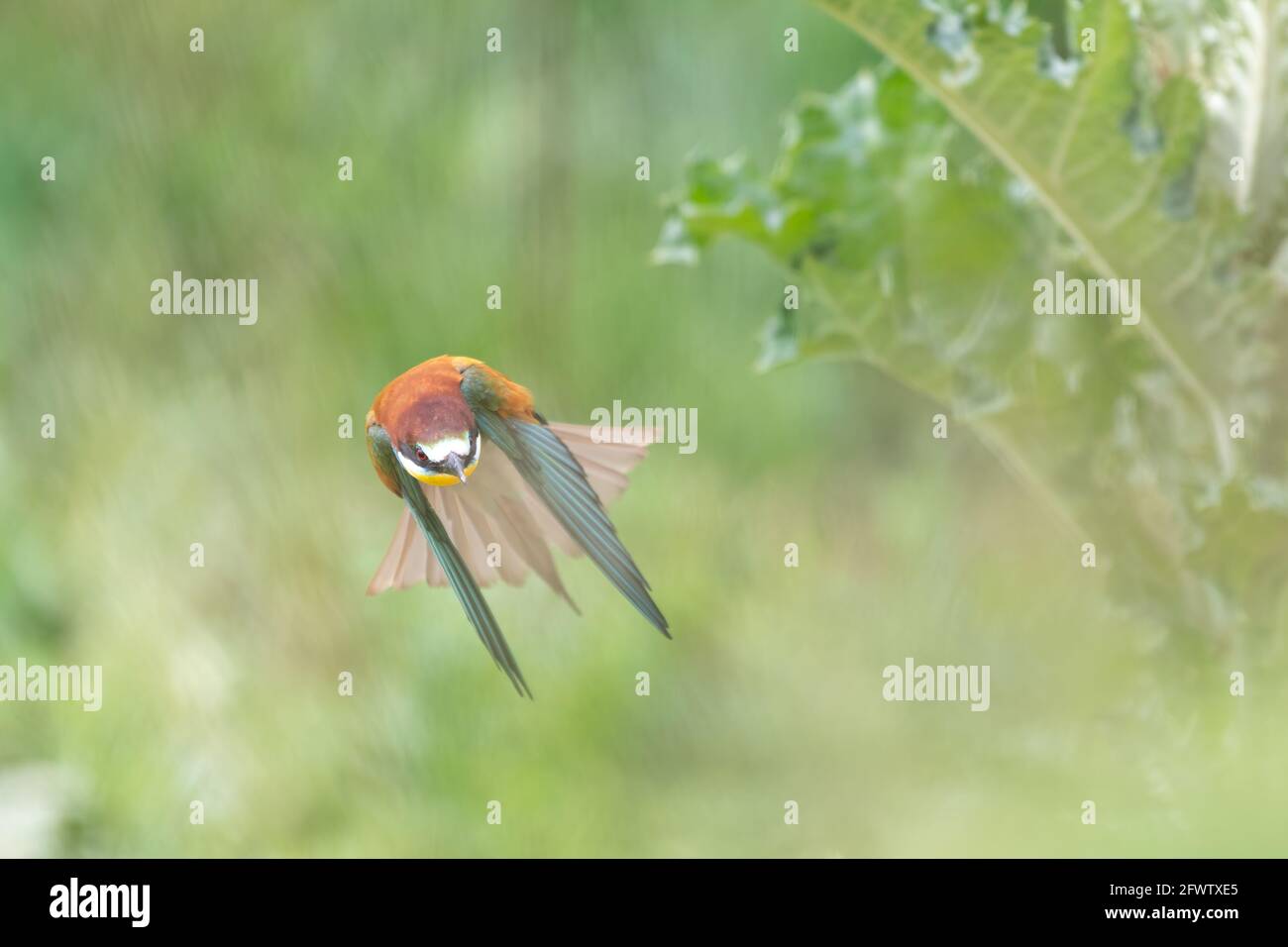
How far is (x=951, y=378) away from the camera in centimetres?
55

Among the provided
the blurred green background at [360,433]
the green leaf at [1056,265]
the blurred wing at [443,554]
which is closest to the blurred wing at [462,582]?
the blurred wing at [443,554]

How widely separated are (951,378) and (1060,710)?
141 millimetres

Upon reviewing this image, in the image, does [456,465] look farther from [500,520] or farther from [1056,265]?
[1056,265]

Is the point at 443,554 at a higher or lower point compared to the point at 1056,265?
lower

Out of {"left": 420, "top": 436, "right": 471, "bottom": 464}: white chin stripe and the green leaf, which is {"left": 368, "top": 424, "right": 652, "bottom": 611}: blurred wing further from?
the green leaf

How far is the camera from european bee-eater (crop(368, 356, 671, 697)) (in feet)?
1.03

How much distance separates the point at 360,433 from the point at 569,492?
54cm

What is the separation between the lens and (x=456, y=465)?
314 mm

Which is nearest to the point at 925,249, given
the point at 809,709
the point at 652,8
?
the point at 809,709

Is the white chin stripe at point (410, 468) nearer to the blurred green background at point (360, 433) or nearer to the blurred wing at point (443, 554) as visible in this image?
the blurred wing at point (443, 554)

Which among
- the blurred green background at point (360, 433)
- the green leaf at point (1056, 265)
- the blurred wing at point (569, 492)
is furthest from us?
the blurred green background at point (360, 433)

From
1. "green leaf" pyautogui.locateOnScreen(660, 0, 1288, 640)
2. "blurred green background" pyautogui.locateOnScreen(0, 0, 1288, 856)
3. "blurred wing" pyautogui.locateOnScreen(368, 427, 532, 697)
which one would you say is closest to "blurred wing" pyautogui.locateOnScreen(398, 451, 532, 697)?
"blurred wing" pyautogui.locateOnScreen(368, 427, 532, 697)

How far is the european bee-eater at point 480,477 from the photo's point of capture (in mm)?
312

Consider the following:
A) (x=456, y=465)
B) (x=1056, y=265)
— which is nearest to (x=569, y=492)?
(x=456, y=465)
